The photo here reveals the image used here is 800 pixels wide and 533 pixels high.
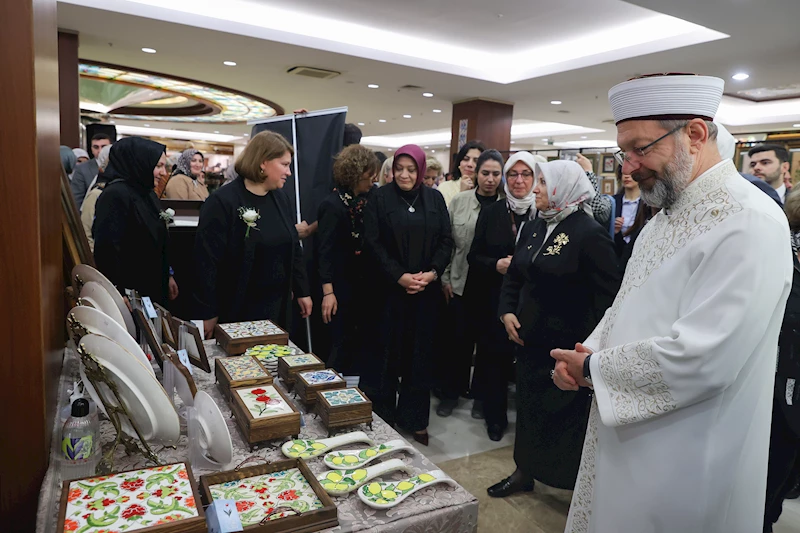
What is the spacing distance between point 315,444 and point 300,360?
456 millimetres

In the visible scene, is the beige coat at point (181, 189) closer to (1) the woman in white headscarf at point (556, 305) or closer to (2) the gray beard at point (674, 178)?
(1) the woman in white headscarf at point (556, 305)

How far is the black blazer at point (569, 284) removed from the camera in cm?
215

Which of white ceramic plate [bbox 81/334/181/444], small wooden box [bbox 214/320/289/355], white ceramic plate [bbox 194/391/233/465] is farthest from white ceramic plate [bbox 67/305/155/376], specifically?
small wooden box [bbox 214/320/289/355]

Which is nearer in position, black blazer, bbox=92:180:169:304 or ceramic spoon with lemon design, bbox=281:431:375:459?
ceramic spoon with lemon design, bbox=281:431:375:459

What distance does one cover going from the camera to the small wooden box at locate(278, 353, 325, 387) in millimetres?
1577

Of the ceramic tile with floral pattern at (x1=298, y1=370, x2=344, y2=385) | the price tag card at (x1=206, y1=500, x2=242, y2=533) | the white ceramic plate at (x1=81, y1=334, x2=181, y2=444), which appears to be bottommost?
the price tag card at (x1=206, y1=500, x2=242, y2=533)

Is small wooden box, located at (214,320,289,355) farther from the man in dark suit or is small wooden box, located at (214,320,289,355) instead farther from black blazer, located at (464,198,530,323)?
the man in dark suit

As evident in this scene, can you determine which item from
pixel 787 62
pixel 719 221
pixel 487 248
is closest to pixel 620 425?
pixel 719 221

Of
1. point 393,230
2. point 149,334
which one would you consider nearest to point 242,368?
point 149,334

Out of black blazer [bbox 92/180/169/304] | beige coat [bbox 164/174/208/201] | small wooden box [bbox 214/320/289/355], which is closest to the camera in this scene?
small wooden box [bbox 214/320/289/355]

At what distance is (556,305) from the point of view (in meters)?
2.24

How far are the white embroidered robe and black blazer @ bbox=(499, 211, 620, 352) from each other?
0.84 m

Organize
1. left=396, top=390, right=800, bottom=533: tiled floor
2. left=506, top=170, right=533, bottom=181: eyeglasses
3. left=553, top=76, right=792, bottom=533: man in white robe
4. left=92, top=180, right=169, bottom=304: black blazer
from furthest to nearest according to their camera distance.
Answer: left=506, top=170, right=533, bottom=181: eyeglasses, left=92, top=180, right=169, bottom=304: black blazer, left=396, top=390, right=800, bottom=533: tiled floor, left=553, top=76, right=792, bottom=533: man in white robe

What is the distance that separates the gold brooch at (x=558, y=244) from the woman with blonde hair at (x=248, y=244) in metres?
1.21
